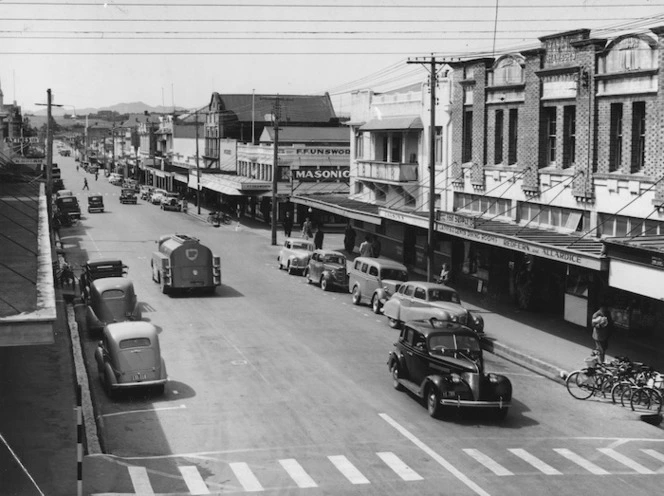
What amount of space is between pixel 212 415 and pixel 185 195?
3581 inches

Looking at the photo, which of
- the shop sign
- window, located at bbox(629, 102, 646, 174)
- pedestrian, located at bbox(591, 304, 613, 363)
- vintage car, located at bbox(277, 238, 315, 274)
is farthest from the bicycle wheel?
vintage car, located at bbox(277, 238, 315, 274)

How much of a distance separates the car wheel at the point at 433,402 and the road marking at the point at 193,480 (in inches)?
244

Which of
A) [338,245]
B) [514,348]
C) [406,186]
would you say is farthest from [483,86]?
[338,245]

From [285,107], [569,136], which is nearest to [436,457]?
[569,136]

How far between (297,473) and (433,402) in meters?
5.11

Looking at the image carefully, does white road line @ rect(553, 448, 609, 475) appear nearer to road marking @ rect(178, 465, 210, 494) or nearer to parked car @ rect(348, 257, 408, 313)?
road marking @ rect(178, 465, 210, 494)

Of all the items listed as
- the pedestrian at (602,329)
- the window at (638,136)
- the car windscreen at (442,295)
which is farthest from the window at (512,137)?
the pedestrian at (602,329)

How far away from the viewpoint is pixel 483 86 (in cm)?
4172

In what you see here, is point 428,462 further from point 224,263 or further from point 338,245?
point 338,245

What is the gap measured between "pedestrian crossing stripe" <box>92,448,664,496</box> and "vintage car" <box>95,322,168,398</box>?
5.18m

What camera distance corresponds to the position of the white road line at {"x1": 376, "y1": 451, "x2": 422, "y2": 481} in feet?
58.4

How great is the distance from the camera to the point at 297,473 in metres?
18.0

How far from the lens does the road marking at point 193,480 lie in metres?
17.0

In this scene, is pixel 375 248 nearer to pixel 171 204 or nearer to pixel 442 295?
pixel 442 295
